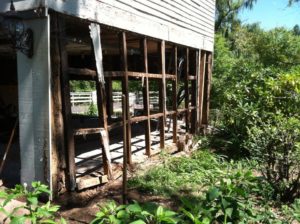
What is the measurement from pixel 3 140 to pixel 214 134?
5507 mm

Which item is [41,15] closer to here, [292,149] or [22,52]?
[22,52]

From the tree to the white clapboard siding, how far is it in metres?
22.1

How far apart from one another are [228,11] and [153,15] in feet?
88.7

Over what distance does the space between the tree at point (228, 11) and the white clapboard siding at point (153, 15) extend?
72.5ft

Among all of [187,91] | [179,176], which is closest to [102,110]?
[179,176]

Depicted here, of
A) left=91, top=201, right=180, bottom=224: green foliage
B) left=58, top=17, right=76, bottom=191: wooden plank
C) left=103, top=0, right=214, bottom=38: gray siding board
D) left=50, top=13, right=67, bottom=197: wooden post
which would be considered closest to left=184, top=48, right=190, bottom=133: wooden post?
left=103, top=0, right=214, bottom=38: gray siding board

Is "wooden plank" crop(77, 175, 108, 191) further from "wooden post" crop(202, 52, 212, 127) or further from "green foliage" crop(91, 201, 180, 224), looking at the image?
"wooden post" crop(202, 52, 212, 127)

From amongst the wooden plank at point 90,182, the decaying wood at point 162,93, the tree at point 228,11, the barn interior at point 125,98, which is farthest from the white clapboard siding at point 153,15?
the tree at point 228,11

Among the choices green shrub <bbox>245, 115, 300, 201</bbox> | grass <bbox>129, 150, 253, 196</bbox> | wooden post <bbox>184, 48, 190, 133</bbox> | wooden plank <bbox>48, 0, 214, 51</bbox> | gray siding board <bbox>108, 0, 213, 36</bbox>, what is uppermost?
gray siding board <bbox>108, 0, 213, 36</bbox>

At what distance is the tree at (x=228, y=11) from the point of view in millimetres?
32500

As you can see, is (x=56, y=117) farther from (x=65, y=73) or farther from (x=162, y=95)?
(x=162, y=95)

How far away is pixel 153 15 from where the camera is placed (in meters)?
7.66

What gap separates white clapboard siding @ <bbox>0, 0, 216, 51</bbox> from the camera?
16.9 feet

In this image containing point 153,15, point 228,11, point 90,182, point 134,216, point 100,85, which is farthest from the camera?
point 228,11
